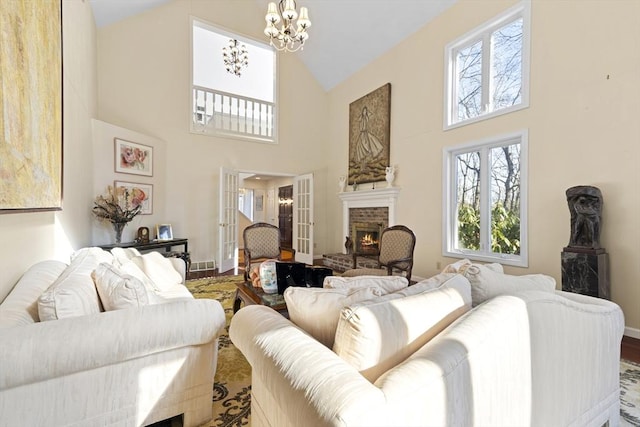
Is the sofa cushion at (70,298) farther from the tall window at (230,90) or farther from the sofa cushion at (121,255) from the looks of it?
the tall window at (230,90)

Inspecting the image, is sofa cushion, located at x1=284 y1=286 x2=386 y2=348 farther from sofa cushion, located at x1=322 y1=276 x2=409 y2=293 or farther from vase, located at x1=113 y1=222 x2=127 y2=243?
vase, located at x1=113 y1=222 x2=127 y2=243

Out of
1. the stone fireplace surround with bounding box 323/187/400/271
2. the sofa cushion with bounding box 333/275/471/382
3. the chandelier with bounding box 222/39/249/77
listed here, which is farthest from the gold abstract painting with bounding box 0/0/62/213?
the stone fireplace surround with bounding box 323/187/400/271

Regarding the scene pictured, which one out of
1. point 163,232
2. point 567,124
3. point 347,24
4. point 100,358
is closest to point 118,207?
point 163,232

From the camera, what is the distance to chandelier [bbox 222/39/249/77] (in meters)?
5.88

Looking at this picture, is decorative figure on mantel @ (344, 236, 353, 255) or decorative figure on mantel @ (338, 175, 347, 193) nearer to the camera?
decorative figure on mantel @ (344, 236, 353, 255)

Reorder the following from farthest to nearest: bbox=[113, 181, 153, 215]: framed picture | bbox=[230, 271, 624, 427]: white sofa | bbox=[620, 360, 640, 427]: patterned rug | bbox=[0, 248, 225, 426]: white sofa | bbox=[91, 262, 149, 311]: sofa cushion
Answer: bbox=[113, 181, 153, 215]: framed picture, bbox=[620, 360, 640, 427]: patterned rug, bbox=[91, 262, 149, 311]: sofa cushion, bbox=[0, 248, 225, 426]: white sofa, bbox=[230, 271, 624, 427]: white sofa

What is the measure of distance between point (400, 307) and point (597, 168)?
3.30 meters

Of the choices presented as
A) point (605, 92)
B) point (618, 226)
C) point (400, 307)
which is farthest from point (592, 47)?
point (400, 307)

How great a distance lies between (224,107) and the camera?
Result: 5.92 metres

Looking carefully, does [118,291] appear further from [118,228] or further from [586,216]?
[586,216]

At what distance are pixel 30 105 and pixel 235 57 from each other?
498 centimetres

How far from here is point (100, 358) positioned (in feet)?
4.01

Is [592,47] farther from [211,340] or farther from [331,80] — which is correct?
[331,80]

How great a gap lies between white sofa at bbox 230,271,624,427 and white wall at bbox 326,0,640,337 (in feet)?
6.80
